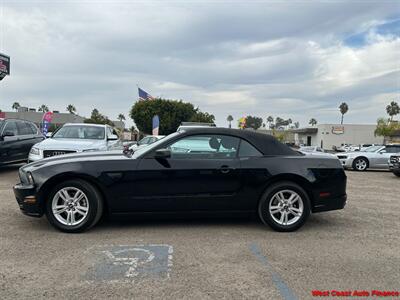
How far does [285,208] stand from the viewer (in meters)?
5.30

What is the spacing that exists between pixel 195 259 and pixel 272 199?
170 cm

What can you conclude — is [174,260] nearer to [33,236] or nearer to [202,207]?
[202,207]

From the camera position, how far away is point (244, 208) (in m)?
5.29

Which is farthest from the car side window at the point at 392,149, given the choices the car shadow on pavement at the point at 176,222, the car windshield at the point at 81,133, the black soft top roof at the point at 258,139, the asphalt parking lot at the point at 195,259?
the car shadow on pavement at the point at 176,222

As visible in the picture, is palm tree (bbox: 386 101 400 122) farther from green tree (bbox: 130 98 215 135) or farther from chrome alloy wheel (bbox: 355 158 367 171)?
chrome alloy wheel (bbox: 355 158 367 171)

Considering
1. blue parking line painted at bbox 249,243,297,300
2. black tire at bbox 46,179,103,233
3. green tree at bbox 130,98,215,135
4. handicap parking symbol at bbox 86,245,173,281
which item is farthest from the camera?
green tree at bbox 130,98,215,135

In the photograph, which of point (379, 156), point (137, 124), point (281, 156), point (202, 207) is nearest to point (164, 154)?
point (202, 207)

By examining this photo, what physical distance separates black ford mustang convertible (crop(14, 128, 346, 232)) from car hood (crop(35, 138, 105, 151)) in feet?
13.1

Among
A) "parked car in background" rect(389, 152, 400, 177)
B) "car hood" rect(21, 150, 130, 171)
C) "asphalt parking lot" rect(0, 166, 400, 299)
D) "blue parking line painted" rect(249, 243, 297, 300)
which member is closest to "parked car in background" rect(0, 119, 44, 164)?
"asphalt parking lot" rect(0, 166, 400, 299)

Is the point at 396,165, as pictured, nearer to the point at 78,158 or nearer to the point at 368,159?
the point at 368,159

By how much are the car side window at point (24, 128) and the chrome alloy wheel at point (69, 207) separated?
7964 millimetres

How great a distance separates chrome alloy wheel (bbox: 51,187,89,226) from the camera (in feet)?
16.3

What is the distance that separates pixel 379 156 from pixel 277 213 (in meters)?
13.4

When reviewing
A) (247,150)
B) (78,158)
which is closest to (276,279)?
(247,150)
